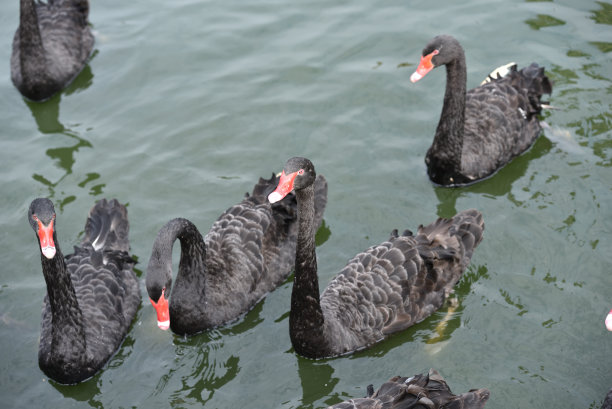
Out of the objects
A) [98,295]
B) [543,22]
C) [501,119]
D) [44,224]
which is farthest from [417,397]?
[543,22]

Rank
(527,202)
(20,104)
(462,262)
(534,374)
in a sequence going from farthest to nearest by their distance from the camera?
(20,104) → (527,202) → (462,262) → (534,374)

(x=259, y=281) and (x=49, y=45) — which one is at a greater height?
(x=49, y=45)

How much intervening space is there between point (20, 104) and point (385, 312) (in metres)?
5.35

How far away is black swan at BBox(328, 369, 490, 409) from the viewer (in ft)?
14.8

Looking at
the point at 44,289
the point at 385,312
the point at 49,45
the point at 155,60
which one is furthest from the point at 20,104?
the point at 385,312

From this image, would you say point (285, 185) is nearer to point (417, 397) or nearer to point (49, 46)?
point (417, 397)

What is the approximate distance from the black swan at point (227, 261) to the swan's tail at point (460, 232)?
Result: 3.60ft

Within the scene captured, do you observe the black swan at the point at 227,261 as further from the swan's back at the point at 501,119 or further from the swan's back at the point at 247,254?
the swan's back at the point at 501,119

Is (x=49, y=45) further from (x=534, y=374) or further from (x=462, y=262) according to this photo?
(x=534, y=374)

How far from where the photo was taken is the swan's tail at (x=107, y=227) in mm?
6578

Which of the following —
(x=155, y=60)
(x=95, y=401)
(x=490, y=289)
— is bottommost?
(x=95, y=401)

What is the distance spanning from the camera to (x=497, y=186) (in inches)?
289

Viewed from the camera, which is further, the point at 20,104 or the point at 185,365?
the point at 20,104

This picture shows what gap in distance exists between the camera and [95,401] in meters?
5.65
